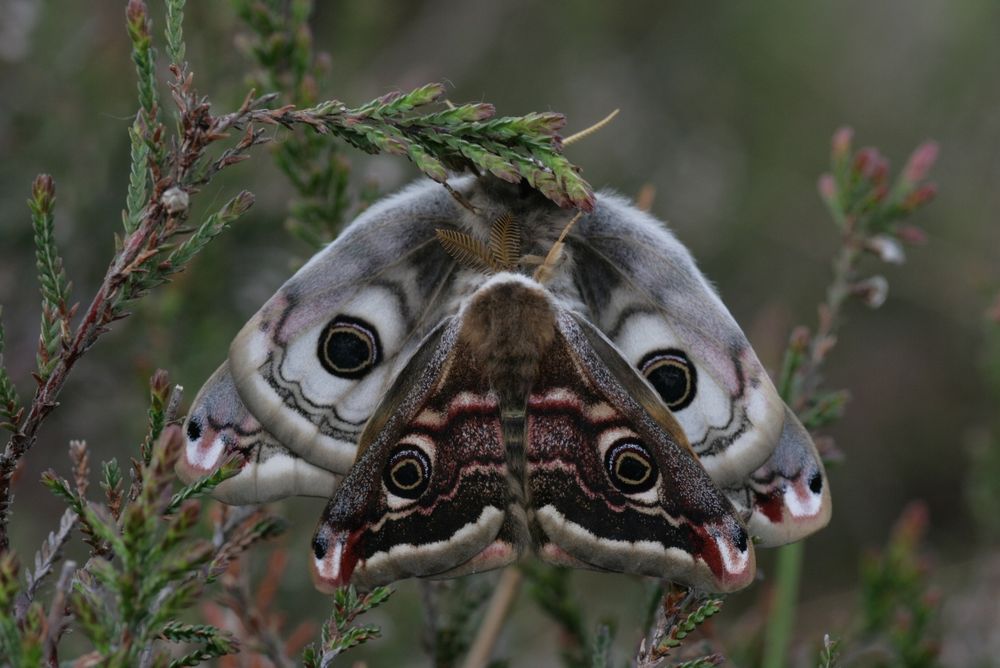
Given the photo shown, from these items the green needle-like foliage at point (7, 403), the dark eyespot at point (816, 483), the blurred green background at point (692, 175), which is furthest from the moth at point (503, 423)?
the blurred green background at point (692, 175)

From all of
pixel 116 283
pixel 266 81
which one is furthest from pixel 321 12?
pixel 116 283

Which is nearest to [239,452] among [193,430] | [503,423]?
[193,430]

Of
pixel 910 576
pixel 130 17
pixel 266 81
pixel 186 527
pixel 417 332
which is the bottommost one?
pixel 910 576

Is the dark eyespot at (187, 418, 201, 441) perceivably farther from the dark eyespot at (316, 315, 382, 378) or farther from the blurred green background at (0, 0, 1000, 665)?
the blurred green background at (0, 0, 1000, 665)

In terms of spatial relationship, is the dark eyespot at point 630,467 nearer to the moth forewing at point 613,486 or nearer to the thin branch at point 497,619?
the moth forewing at point 613,486

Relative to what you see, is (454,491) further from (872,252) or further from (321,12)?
(321,12)

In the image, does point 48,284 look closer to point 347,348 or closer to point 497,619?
point 347,348
